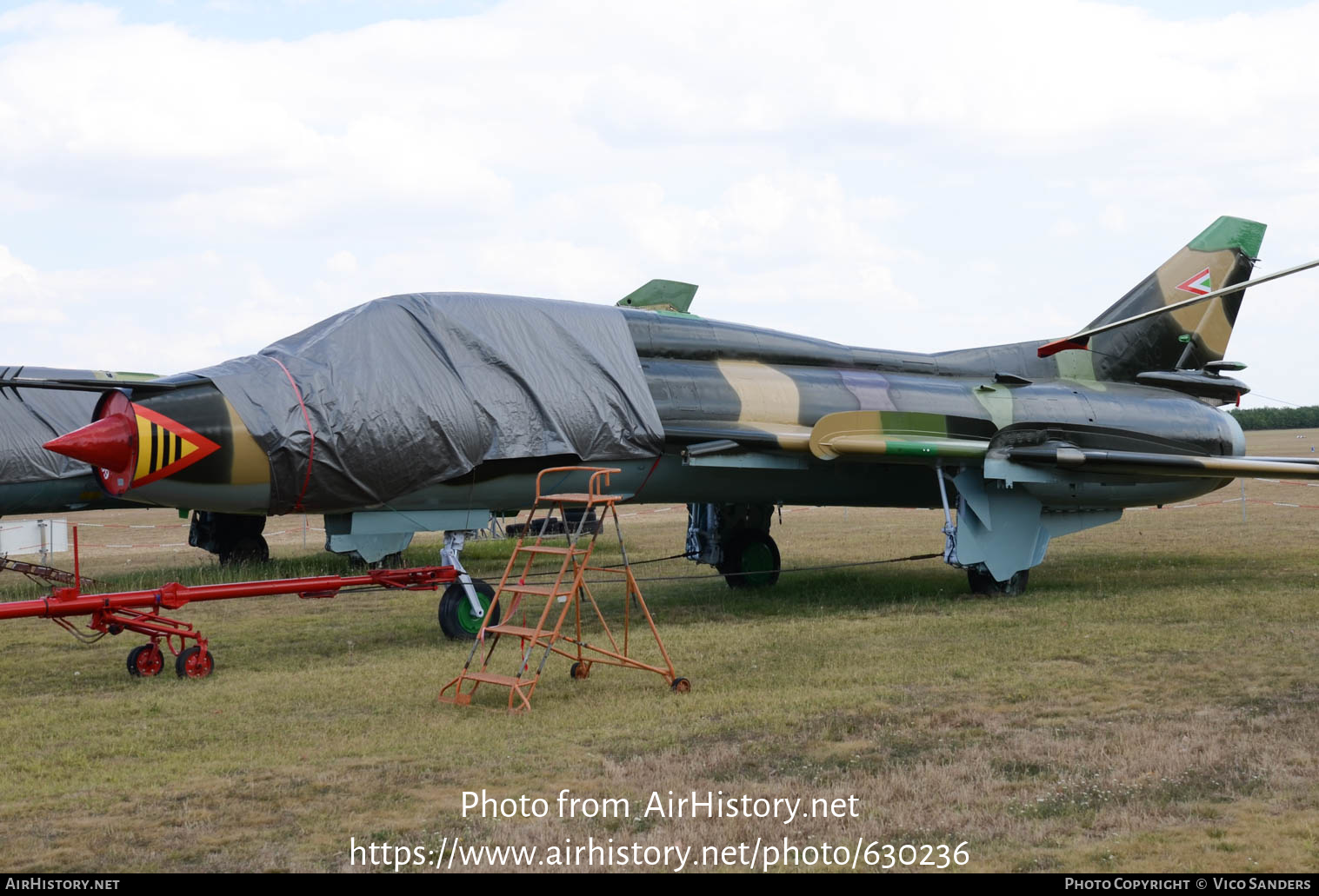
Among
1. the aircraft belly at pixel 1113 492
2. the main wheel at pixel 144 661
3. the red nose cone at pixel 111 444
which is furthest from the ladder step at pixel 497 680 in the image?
the aircraft belly at pixel 1113 492

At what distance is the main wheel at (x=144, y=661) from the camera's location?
9.90 metres

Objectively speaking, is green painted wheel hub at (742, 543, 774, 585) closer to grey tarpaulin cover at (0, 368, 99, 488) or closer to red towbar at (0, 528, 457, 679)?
red towbar at (0, 528, 457, 679)

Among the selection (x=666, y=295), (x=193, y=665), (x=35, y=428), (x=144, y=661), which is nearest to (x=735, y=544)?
(x=666, y=295)

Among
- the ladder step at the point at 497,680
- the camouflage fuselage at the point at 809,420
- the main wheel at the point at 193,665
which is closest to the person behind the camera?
the ladder step at the point at 497,680

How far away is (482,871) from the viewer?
16.6ft

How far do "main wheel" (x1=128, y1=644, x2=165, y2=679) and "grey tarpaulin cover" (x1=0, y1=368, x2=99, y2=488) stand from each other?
25.1 ft

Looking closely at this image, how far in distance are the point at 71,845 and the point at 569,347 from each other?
23.8ft

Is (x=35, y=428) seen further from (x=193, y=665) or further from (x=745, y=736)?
(x=745, y=736)

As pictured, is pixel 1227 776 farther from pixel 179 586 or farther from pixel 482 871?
A: pixel 179 586

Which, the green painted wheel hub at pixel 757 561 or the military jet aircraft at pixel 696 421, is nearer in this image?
the military jet aircraft at pixel 696 421

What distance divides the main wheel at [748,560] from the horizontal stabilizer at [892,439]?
11.1 feet

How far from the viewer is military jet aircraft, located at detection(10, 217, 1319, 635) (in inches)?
400

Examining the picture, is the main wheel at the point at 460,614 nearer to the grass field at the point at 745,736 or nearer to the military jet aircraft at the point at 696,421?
Result: the military jet aircraft at the point at 696,421

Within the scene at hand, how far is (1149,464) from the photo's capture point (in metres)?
13.4
